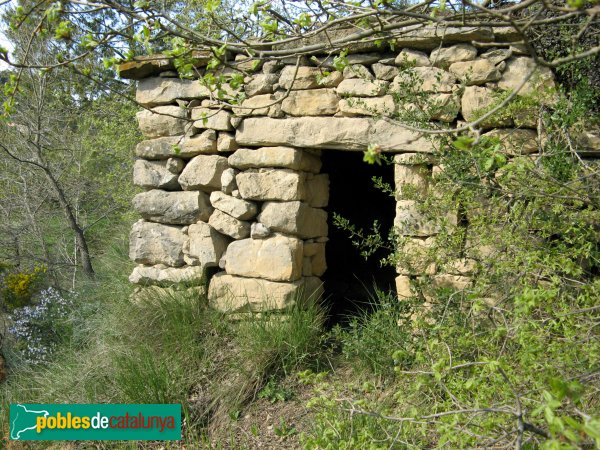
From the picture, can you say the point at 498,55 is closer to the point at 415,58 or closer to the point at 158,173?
the point at 415,58

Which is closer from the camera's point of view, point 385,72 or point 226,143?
A: point 385,72

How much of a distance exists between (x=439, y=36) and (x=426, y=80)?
0.92 ft

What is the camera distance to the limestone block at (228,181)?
158 inches

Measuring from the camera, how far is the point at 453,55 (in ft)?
11.3

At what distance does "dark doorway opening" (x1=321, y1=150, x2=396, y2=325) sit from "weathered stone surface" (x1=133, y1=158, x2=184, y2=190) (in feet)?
5.11

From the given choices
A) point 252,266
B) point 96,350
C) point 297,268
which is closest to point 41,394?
point 96,350

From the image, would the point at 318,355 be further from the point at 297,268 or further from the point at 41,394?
the point at 41,394

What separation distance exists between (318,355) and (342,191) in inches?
88.4

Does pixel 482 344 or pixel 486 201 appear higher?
pixel 486 201

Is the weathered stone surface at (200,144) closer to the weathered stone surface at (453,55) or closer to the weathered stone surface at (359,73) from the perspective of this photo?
the weathered stone surface at (359,73)

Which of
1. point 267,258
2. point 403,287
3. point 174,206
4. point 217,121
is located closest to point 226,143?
point 217,121

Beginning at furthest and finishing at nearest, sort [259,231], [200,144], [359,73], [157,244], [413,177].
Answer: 1. [157,244]
2. [200,144]
3. [259,231]
4. [413,177]
5. [359,73]

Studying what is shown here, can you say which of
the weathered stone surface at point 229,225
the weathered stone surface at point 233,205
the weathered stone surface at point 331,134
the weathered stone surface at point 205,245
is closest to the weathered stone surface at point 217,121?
the weathered stone surface at point 331,134

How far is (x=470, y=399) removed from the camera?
9.00 ft
